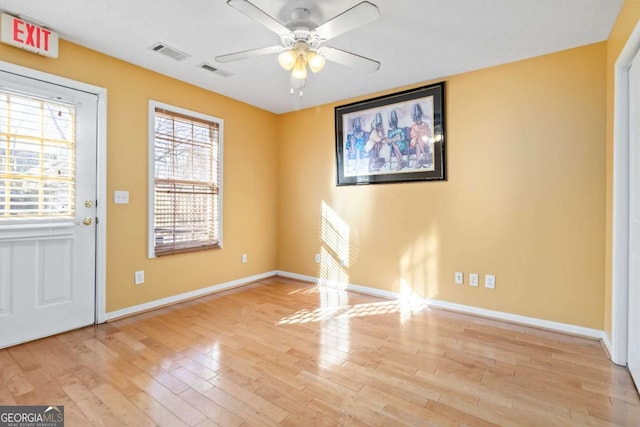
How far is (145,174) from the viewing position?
3.07 meters

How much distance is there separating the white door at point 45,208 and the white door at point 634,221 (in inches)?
155

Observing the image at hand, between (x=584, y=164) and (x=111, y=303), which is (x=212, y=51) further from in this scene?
(x=584, y=164)

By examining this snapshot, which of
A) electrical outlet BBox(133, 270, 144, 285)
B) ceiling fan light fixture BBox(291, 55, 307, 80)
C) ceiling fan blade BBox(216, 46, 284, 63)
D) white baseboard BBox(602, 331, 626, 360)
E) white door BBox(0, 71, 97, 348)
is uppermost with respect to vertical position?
ceiling fan blade BBox(216, 46, 284, 63)

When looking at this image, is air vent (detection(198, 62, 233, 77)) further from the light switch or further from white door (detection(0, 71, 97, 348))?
the light switch

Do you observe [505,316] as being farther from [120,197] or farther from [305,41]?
[120,197]

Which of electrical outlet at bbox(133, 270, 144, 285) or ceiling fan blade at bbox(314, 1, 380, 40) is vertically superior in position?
ceiling fan blade at bbox(314, 1, 380, 40)

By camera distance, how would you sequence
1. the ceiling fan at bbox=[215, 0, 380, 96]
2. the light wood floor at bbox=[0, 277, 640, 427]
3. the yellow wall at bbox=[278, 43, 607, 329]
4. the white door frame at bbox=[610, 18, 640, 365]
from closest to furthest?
the light wood floor at bbox=[0, 277, 640, 427] → the ceiling fan at bbox=[215, 0, 380, 96] → the white door frame at bbox=[610, 18, 640, 365] → the yellow wall at bbox=[278, 43, 607, 329]

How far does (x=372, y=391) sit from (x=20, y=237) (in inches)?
108

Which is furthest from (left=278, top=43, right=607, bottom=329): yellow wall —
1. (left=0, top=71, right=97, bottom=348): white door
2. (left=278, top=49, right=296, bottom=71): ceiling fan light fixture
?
(left=0, top=71, right=97, bottom=348): white door

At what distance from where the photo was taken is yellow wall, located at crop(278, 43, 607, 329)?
254 centimetres

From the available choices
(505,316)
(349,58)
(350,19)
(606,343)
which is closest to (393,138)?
(349,58)

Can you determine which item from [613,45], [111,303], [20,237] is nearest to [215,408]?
[111,303]

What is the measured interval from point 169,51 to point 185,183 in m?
1.33

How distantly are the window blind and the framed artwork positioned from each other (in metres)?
1.59
